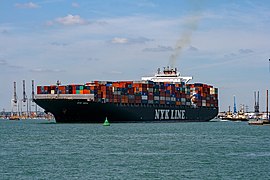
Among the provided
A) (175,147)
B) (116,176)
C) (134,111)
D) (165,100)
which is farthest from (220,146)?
(165,100)

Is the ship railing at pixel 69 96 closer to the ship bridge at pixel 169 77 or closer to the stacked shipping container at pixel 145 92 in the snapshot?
the stacked shipping container at pixel 145 92

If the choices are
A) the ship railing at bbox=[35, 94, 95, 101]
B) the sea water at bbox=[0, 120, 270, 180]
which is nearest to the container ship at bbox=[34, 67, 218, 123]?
the ship railing at bbox=[35, 94, 95, 101]

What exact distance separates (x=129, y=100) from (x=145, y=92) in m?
6.00

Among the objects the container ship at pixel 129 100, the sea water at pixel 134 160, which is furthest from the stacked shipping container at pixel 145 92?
the sea water at pixel 134 160

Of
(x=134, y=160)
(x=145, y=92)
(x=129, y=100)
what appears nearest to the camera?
(x=134, y=160)

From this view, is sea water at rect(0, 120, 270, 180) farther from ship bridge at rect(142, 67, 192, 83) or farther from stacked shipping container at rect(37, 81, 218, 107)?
ship bridge at rect(142, 67, 192, 83)

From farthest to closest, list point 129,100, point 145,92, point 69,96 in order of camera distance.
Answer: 1. point 145,92
2. point 129,100
3. point 69,96

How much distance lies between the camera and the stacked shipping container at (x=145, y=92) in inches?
3846

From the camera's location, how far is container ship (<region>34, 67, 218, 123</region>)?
9575 cm

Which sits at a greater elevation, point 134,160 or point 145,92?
point 145,92

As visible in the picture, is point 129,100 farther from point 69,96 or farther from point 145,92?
point 69,96

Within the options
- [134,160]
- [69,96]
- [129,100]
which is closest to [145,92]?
[129,100]

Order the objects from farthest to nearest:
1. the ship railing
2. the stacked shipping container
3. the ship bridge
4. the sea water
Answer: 1. the ship bridge
2. the stacked shipping container
3. the ship railing
4. the sea water

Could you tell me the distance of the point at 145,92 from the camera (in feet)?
360
